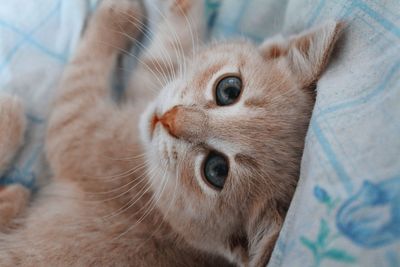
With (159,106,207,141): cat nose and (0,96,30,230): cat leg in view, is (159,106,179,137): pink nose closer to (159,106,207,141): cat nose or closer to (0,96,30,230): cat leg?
(159,106,207,141): cat nose

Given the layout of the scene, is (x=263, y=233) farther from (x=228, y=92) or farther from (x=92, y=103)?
(x=92, y=103)

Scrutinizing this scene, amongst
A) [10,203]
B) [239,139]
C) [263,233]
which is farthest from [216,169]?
[10,203]

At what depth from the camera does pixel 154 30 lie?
1632 millimetres

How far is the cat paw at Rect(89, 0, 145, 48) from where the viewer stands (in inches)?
61.5

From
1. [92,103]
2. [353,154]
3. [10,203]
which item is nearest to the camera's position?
[353,154]

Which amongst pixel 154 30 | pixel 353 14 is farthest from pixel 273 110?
pixel 154 30

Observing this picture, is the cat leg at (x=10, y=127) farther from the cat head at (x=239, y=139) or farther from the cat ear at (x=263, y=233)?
the cat ear at (x=263, y=233)

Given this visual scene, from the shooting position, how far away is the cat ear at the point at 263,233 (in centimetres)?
101

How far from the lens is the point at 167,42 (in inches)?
61.8

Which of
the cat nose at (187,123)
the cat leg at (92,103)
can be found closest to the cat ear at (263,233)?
A: the cat nose at (187,123)

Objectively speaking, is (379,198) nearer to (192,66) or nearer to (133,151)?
(192,66)

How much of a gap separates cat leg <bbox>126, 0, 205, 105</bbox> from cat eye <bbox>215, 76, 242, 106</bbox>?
39cm

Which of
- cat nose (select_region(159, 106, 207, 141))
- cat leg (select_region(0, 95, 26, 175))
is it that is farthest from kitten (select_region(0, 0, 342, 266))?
cat leg (select_region(0, 95, 26, 175))

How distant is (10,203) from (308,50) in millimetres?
1124
